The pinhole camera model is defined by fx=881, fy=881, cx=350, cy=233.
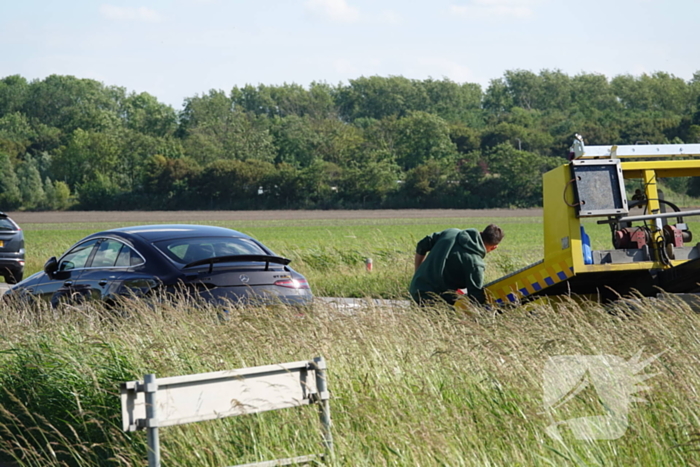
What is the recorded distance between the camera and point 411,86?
164 metres

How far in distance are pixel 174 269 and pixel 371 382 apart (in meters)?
4.01

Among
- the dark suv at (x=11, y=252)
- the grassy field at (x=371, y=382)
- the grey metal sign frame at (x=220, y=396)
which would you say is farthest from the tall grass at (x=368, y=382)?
the dark suv at (x=11, y=252)

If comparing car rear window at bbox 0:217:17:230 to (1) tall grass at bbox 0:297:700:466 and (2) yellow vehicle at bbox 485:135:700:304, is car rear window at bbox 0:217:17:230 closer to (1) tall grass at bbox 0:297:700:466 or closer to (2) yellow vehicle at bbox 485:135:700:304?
(1) tall grass at bbox 0:297:700:466

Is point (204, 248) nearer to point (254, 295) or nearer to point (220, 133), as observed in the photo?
point (254, 295)

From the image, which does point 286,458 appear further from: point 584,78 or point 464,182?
point 584,78

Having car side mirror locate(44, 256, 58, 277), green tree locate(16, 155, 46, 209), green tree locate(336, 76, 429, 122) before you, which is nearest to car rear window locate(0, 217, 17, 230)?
car side mirror locate(44, 256, 58, 277)

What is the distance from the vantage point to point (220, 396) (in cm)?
445

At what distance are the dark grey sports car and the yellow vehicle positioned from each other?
259 cm

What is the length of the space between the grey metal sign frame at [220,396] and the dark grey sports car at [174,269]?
12.2 ft

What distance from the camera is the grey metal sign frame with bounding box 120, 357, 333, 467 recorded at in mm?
4215

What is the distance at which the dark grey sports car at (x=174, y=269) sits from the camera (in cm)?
901

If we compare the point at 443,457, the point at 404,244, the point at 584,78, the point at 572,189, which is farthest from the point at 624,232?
the point at 584,78

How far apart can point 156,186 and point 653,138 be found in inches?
2234

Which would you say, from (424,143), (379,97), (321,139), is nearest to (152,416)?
(424,143)
